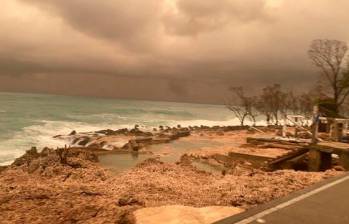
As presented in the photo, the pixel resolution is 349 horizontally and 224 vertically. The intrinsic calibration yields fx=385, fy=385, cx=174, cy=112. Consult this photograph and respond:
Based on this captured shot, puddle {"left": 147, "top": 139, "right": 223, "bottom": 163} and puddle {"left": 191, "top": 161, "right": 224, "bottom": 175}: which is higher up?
puddle {"left": 191, "top": 161, "right": 224, "bottom": 175}

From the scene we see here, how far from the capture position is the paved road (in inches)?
231

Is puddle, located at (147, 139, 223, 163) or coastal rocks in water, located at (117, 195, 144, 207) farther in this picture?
puddle, located at (147, 139, 223, 163)

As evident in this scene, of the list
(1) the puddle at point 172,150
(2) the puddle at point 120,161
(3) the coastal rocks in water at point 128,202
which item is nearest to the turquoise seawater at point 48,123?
(2) the puddle at point 120,161

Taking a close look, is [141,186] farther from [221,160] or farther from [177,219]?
[221,160]

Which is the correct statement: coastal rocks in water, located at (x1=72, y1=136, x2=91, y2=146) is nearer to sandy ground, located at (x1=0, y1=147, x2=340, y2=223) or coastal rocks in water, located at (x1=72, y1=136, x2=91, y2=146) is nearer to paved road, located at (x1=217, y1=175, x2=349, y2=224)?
sandy ground, located at (x1=0, y1=147, x2=340, y2=223)

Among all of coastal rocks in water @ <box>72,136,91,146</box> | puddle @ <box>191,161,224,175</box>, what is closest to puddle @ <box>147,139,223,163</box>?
puddle @ <box>191,161,224,175</box>

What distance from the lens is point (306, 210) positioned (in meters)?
6.59

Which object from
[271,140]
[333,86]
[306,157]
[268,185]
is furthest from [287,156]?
[333,86]

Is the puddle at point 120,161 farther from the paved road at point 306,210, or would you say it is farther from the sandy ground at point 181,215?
the paved road at point 306,210

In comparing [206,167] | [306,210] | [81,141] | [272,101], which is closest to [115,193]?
[306,210]

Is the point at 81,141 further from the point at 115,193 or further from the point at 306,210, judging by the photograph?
the point at 306,210

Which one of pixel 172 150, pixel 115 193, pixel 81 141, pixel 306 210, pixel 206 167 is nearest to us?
pixel 306 210

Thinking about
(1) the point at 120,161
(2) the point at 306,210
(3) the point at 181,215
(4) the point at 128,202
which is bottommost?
(1) the point at 120,161

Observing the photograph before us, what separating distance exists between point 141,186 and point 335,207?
496cm
